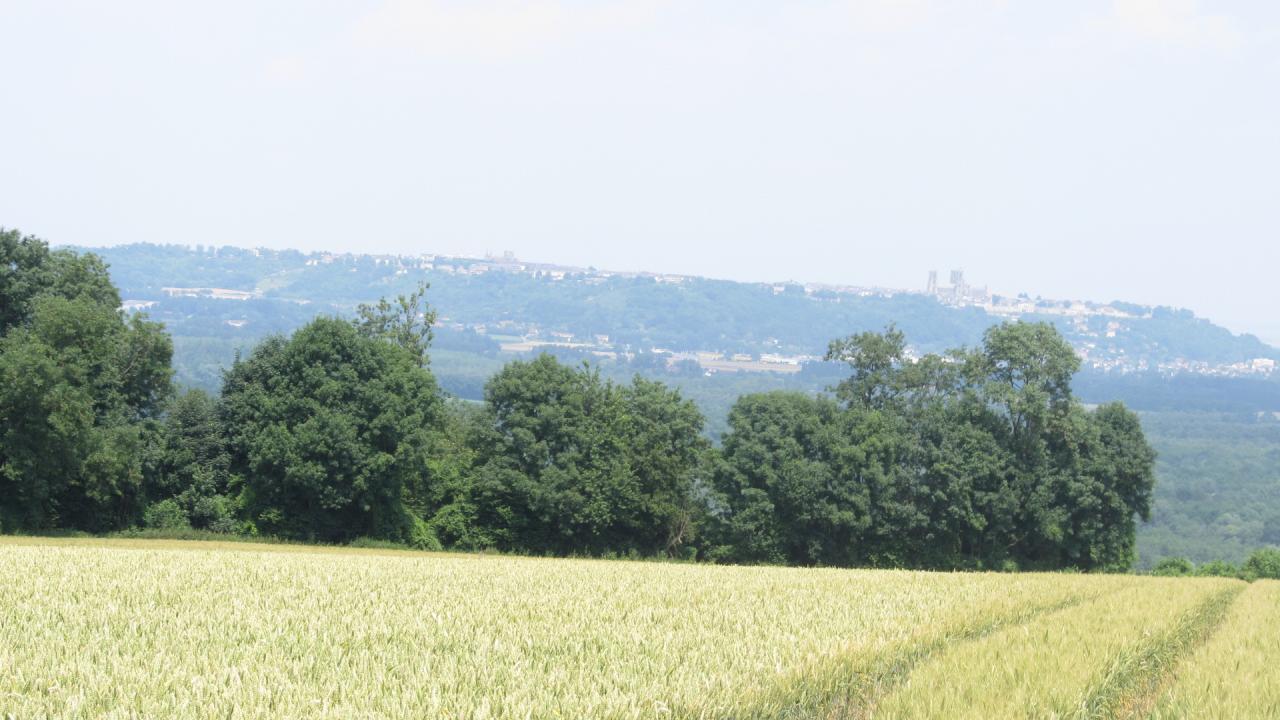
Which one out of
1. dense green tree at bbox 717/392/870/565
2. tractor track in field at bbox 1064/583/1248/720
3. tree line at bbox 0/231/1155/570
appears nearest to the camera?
tractor track in field at bbox 1064/583/1248/720

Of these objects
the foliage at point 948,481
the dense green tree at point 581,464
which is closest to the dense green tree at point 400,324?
the dense green tree at point 581,464

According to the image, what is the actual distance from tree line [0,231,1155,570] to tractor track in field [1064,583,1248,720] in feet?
137

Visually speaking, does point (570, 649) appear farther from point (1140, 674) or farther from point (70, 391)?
point (70, 391)

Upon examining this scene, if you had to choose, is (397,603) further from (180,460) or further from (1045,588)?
(180,460)

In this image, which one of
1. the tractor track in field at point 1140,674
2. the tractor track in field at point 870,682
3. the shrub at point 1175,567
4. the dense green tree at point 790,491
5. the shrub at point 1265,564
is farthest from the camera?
the shrub at point 1175,567

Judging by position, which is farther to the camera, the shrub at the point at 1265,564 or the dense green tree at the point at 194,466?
the shrub at the point at 1265,564

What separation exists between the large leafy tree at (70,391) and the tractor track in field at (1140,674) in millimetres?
45428

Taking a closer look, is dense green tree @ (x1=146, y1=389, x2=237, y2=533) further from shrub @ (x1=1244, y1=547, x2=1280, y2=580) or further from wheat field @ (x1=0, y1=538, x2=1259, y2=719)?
shrub @ (x1=1244, y1=547, x2=1280, y2=580)

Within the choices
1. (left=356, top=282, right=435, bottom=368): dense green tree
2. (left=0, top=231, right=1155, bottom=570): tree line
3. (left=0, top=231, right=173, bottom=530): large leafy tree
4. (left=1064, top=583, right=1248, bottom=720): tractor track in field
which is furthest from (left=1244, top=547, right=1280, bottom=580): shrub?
(left=0, top=231, right=173, bottom=530): large leafy tree

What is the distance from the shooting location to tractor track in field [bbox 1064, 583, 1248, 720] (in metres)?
12.3

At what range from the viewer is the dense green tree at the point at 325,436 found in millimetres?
54438

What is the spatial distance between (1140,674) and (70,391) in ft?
155

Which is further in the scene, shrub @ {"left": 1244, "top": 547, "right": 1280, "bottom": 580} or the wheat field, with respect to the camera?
shrub @ {"left": 1244, "top": 547, "right": 1280, "bottom": 580}

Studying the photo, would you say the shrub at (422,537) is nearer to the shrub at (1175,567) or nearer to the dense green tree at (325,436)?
the dense green tree at (325,436)
